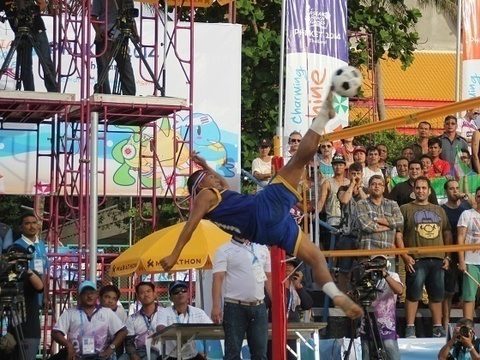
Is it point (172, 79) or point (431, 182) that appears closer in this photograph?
point (431, 182)

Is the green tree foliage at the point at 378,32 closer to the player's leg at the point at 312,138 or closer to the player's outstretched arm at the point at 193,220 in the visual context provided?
the player's outstretched arm at the point at 193,220

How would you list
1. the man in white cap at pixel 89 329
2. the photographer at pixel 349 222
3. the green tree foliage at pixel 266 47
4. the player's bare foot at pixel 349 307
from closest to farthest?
the player's bare foot at pixel 349 307
the man in white cap at pixel 89 329
the photographer at pixel 349 222
the green tree foliage at pixel 266 47

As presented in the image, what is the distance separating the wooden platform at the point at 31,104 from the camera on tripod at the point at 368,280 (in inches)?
202

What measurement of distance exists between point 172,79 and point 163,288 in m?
6.45

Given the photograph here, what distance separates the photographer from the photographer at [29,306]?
14.5 metres

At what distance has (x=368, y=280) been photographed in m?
14.2

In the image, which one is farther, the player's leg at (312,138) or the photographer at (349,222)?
the photographer at (349,222)

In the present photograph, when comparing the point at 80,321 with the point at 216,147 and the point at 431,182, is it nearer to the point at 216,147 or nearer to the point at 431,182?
the point at 431,182

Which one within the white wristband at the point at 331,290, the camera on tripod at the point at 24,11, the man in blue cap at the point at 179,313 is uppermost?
the camera on tripod at the point at 24,11

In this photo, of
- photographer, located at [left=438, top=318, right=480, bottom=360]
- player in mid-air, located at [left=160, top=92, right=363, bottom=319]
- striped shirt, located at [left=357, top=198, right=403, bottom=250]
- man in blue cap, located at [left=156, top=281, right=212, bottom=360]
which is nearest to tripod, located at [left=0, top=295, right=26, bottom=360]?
man in blue cap, located at [left=156, top=281, right=212, bottom=360]

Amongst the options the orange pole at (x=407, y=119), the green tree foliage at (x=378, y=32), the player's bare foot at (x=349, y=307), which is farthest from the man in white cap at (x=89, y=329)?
the green tree foliage at (x=378, y=32)

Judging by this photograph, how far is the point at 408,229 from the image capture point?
16.4 metres

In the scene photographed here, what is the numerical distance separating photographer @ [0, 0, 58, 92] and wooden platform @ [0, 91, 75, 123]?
0.27 metres

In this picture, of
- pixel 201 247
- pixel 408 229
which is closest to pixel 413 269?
pixel 408 229
